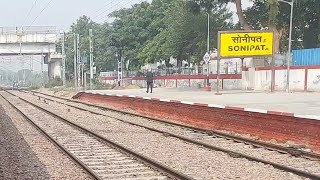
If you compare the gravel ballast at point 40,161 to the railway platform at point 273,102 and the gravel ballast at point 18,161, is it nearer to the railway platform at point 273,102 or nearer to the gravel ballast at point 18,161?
the gravel ballast at point 18,161

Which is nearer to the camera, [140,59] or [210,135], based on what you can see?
[210,135]

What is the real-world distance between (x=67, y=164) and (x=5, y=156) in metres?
2.22

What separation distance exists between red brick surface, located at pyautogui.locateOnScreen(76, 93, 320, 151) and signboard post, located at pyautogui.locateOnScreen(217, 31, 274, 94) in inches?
410

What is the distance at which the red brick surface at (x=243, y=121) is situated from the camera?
13375 millimetres

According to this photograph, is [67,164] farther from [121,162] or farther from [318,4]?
[318,4]

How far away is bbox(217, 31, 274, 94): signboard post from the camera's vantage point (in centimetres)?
3588

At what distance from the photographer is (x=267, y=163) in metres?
10.6

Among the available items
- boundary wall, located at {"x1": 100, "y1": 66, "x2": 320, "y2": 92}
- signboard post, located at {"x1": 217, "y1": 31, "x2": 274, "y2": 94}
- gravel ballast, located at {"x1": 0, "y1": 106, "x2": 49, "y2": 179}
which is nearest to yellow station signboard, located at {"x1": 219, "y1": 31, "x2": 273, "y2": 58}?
signboard post, located at {"x1": 217, "y1": 31, "x2": 274, "y2": 94}

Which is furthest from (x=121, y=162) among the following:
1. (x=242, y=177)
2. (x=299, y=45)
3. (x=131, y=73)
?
(x=131, y=73)

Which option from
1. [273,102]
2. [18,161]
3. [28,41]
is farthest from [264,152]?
[28,41]

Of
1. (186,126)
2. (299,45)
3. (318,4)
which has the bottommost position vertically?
(186,126)

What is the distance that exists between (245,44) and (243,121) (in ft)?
66.9

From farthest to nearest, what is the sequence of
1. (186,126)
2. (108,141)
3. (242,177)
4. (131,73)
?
(131,73)
(186,126)
(108,141)
(242,177)

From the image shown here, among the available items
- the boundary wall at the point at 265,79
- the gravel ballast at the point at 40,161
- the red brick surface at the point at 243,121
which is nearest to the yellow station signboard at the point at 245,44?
the boundary wall at the point at 265,79
